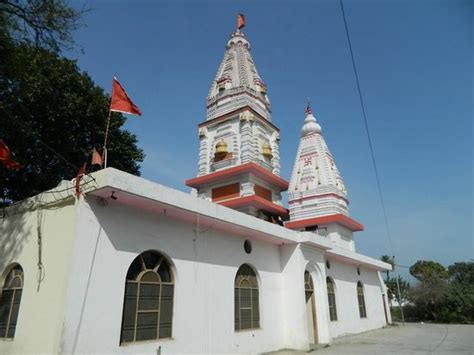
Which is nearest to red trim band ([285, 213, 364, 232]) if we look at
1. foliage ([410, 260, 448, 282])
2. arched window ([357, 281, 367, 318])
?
arched window ([357, 281, 367, 318])

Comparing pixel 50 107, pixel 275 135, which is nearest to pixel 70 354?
pixel 50 107

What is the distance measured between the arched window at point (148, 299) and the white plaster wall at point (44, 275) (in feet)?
4.68

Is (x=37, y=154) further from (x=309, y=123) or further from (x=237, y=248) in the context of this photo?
(x=309, y=123)

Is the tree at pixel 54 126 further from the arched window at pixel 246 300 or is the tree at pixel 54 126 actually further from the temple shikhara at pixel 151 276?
the arched window at pixel 246 300

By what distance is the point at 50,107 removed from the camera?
16.1 m

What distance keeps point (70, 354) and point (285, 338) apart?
308 inches

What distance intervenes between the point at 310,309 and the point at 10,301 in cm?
1021

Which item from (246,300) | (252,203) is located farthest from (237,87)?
(246,300)

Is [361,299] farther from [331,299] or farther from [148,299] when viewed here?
[148,299]

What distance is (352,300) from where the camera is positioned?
62.8 ft

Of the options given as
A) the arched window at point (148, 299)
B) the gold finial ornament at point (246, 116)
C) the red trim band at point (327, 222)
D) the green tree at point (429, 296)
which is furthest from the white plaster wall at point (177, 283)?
the green tree at point (429, 296)

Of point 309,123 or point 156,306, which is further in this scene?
point 309,123

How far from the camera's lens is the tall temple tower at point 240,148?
1905cm

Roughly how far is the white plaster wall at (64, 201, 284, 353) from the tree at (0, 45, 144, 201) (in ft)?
28.6
